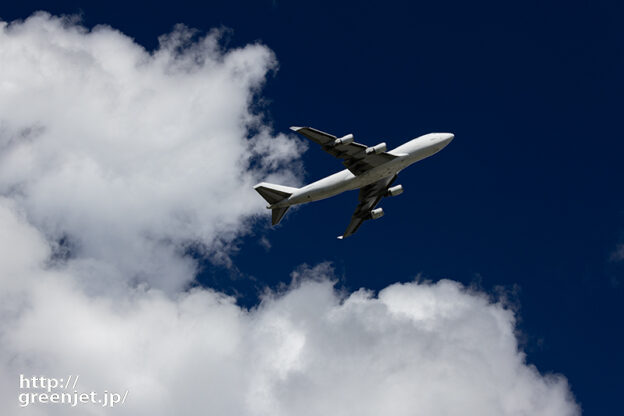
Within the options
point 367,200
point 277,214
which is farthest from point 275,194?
point 367,200

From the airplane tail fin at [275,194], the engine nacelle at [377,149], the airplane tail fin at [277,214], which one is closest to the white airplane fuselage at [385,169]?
the engine nacelle at [377,149]

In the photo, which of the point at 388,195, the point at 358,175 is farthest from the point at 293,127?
the point at 388,195

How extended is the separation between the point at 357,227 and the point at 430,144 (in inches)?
943

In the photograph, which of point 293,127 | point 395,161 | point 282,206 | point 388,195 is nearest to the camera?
point 293,127

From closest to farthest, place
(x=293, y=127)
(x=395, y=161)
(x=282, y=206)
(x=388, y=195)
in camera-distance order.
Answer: (x=293, y=127) → (x=395, y=161) → (x=282, y=206) → (x=388, y=195)

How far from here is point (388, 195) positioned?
105562 millimetres

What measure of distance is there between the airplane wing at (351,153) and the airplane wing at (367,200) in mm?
12826

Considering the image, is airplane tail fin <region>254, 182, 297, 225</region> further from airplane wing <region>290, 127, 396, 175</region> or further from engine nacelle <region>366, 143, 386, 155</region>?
engine nacelle <region>366, 143, 386, 155</region>

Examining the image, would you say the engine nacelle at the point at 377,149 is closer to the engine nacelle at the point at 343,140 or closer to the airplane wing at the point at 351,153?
the airplane wing at the point at 351,153

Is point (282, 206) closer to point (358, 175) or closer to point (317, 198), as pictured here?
point (317, 198)

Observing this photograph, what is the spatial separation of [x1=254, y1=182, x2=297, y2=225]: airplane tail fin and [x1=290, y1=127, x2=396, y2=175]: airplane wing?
1073 centimetres

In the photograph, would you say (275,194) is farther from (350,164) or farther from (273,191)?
(350,164)

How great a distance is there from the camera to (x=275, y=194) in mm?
98250

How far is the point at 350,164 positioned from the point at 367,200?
17609 millimetres
